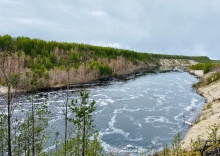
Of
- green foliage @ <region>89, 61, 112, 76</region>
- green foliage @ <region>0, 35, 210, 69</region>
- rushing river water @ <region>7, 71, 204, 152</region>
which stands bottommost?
rushing river water @ <region>7, 71, 204, 152</region>

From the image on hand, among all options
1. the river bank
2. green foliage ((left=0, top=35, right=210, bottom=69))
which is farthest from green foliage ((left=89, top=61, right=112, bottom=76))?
the river bank

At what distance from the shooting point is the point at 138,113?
79.1m

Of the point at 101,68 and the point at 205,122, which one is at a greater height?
the point at 101,68

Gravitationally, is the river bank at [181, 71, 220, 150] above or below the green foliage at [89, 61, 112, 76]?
below

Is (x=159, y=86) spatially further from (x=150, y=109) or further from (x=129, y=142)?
(x=129, y=142)

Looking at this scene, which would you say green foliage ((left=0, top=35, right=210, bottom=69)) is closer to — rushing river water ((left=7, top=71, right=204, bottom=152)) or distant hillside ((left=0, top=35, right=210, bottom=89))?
distant hillside ((left=0, top=35, right=210, bottom=89))

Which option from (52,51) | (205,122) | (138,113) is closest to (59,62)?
(52,51)

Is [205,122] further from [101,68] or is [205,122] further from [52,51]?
[52,51]

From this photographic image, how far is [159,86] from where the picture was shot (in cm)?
12444

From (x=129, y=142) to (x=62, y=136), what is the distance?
41.2ft

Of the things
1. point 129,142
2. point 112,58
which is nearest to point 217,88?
point 129,142

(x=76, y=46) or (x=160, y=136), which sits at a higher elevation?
(x=76, y=46)

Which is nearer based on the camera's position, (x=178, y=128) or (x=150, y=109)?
(x=178, y=128)

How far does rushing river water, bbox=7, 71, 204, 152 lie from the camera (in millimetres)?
59125
